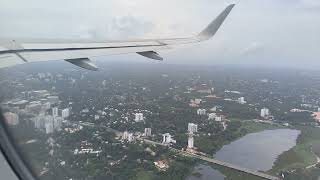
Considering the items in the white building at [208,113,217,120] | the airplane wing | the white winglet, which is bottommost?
the white building at [208,113,217,120]

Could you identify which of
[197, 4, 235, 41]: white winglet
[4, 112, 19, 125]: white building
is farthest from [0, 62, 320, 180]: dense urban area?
[197, 4, 235, 41]: white winglet

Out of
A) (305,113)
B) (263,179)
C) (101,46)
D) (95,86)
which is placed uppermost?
(101,46)

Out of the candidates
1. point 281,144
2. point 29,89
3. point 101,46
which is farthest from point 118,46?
point 281,144

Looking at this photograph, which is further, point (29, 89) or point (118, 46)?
point (118, 46)

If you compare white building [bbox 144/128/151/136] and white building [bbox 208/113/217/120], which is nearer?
white building [bbox 144/128/151/136]

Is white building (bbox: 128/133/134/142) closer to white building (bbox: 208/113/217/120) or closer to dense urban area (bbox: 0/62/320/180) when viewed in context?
dense urban area (bbox: 0/62/320/180)

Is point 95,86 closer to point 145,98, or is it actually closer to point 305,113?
point 145,98

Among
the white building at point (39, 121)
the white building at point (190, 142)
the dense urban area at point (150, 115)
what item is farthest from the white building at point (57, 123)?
the white building at point (190, 142)
